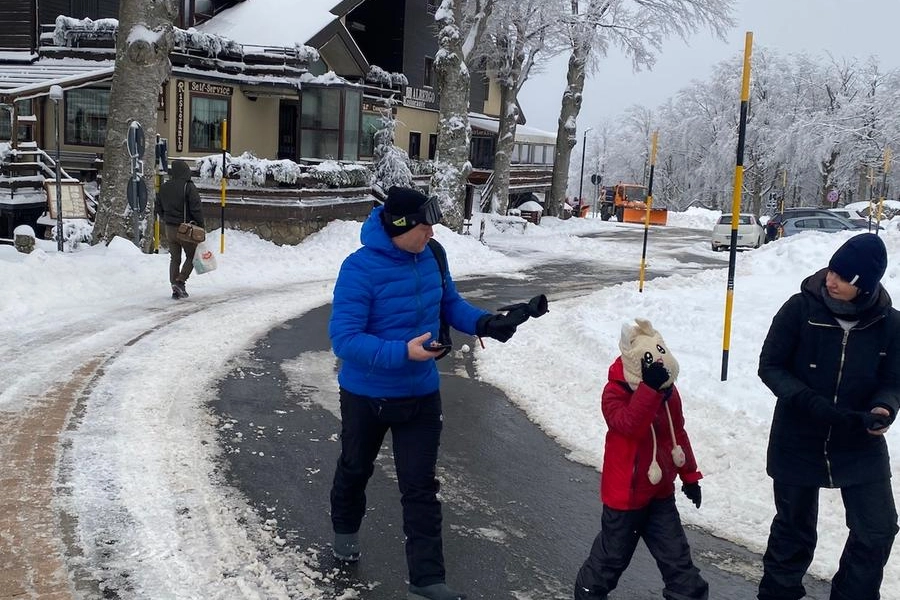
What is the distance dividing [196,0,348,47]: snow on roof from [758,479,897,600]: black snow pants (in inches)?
999

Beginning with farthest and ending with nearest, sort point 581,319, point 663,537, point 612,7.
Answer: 1. point 612,7
2. point 581,319
3. point 663,537

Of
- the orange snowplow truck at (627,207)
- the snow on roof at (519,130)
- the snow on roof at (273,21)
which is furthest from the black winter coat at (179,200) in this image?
the orange snowplow truck at (627,207)

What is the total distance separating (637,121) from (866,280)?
92.8m

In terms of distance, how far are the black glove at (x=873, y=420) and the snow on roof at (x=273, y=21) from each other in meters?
25.6

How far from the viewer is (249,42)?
2777cm

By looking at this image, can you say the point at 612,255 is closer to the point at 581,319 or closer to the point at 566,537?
the point at 581,319

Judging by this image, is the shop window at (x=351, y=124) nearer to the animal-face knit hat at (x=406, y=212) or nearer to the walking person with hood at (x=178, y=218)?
the walking person with hood at (x=178, y=218)

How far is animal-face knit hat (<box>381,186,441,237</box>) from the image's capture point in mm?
3986

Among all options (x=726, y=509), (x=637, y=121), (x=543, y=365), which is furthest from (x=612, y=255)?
(x=637, y=121)

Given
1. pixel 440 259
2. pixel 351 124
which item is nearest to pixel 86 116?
pixel 351 124

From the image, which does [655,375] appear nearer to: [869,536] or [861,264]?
[861,264]

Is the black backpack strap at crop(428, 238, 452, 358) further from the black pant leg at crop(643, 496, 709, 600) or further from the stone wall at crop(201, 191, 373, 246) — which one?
the stone wall at crop(201, 191, 373, 246)

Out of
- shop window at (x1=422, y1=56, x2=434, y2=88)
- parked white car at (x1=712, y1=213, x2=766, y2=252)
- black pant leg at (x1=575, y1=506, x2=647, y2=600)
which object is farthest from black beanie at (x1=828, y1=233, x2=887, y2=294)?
shop window at (x1=422, y1=56, x2=434, y2=88)

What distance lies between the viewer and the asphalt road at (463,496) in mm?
4414
